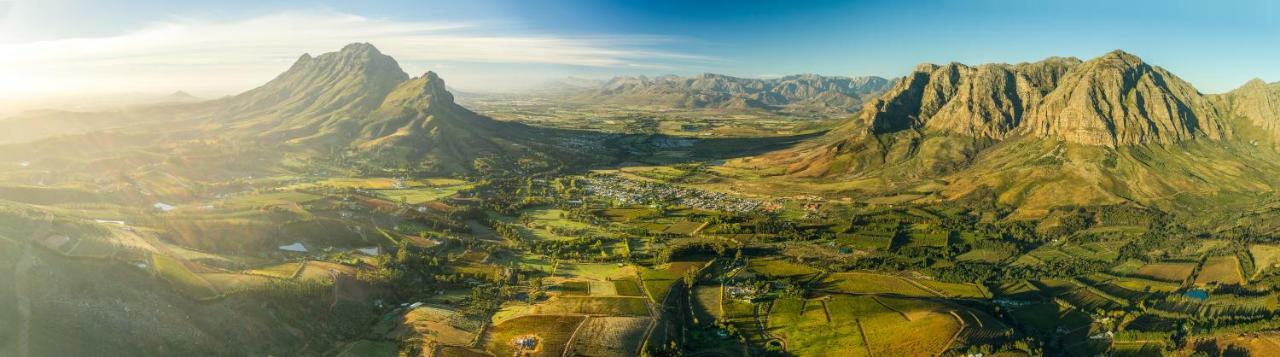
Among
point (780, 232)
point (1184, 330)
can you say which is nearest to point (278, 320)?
point (780, 232)

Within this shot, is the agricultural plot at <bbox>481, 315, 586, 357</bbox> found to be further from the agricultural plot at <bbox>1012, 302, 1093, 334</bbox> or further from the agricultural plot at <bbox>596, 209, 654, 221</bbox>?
the agricultural plot at <bbox>1012, 302, 1093, 334</bbox>

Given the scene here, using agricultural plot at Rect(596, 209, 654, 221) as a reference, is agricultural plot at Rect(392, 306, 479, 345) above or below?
below

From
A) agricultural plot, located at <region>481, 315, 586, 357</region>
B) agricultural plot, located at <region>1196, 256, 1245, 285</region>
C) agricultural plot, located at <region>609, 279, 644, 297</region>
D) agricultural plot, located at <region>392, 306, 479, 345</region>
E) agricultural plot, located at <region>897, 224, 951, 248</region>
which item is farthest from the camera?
agricultural plot, located at <region>897, 224, 951, 248</region>

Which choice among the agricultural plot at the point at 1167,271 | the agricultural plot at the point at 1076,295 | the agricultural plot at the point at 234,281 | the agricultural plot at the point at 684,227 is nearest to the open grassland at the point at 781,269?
the agricultural plot at the point at 684,227

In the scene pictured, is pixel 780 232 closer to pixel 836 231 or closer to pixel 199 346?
pixel 836 231

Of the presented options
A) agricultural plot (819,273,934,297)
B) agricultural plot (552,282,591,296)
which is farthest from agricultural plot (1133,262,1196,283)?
agricultural plot (552,282,591,296)

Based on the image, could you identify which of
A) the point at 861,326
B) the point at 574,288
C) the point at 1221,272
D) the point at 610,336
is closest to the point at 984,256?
the point at 1221,272

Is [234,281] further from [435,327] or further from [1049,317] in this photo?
[1049,317]
